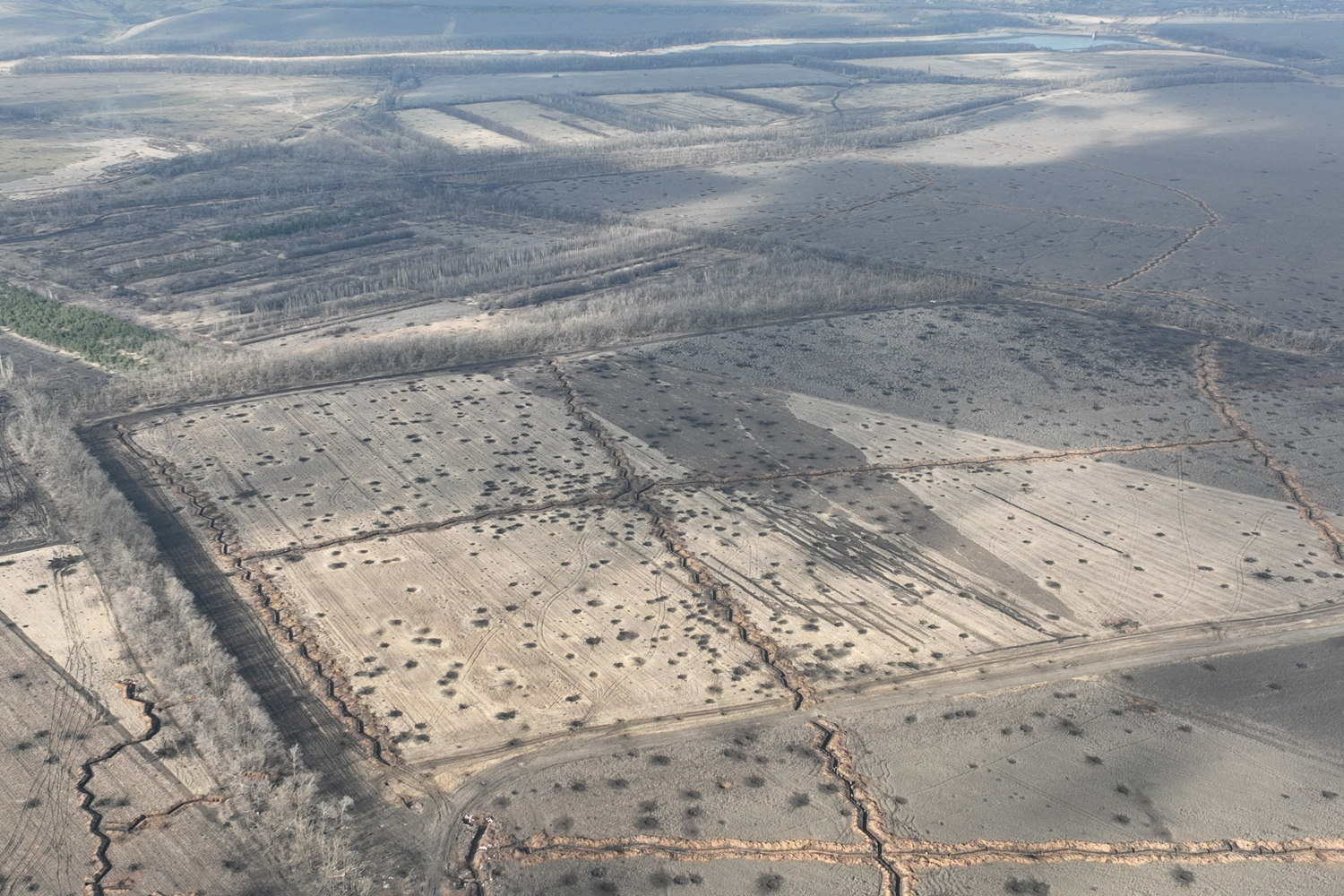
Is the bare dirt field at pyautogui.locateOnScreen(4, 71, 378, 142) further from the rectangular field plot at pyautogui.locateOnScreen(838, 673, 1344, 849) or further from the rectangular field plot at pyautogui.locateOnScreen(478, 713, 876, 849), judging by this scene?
the rectangular field plot at pyautogui.locateOnScreen(838, 673, 1344, 849)

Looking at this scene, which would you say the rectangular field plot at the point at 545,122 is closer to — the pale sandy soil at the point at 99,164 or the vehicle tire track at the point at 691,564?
the pale sandy soil at the point at 99,164

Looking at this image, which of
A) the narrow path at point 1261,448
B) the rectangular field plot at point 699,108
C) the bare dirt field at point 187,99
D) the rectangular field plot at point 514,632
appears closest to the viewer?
the rectangular field plot at point 514,632

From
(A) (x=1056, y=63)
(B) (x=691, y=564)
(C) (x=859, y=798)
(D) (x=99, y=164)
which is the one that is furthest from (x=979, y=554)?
(A) (x=1056, y=63)

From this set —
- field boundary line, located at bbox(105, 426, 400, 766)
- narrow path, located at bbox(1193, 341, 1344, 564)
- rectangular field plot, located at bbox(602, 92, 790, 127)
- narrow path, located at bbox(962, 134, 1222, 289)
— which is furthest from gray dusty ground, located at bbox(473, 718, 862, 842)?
rectangular field plot, located at bbox(602, 92, 790, 127)

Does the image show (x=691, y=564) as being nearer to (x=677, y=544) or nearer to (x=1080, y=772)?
(x=677, y=544)

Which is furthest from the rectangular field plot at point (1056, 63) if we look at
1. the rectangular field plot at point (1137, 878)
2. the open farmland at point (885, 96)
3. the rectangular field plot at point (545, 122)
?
the rectangular field plot at point (1137, 878)
